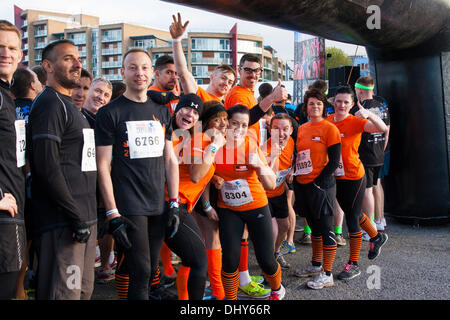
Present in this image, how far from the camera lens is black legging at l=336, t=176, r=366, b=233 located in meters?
3.97

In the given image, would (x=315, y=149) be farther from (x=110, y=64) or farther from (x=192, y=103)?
(x=110, y=64)

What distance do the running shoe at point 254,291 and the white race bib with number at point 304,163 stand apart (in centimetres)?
115

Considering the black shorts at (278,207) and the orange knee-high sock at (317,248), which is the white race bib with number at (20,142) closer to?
the black shorts at (278,207)

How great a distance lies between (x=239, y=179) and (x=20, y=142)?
61.2 inches

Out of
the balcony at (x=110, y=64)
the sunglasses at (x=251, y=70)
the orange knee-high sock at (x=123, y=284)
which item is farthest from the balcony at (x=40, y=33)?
the orange knee-high sock at (x=123, y=284)

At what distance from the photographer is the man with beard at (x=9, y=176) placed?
189 centimetres

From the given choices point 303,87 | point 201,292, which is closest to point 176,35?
point 201,292

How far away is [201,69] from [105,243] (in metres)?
77.3

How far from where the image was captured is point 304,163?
3812 mm

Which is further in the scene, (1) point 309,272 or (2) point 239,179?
(1) point 309,272

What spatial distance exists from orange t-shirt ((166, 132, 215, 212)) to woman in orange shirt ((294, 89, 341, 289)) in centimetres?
122

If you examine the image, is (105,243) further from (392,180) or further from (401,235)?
(392,180)

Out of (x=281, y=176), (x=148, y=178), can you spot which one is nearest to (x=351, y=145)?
(x=281, y=176)

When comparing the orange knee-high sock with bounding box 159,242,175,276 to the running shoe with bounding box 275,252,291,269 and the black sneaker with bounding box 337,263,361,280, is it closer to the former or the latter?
the running shoe with bounding box 275,252,291,269
